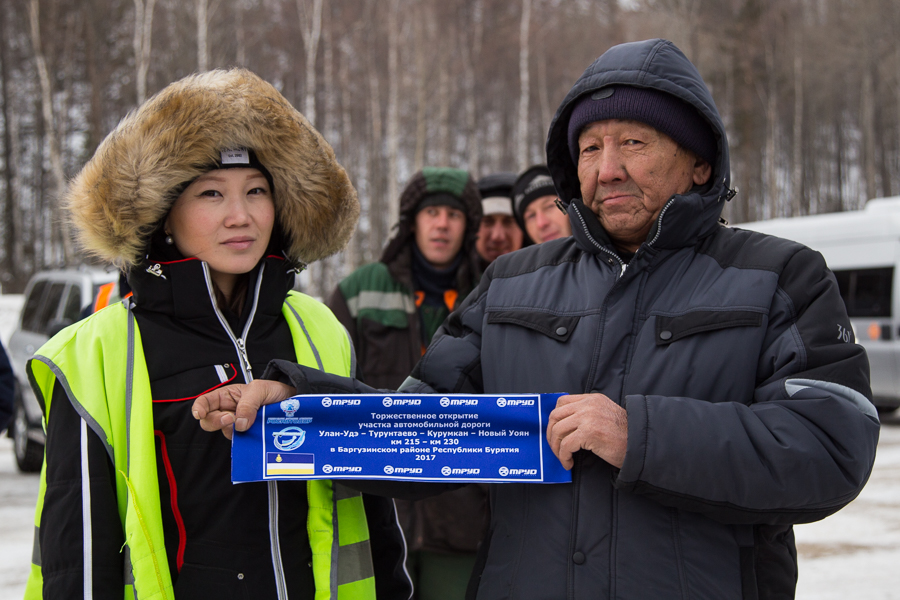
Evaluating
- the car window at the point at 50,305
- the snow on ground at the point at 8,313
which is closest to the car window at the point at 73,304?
the car window at the point at 50,305

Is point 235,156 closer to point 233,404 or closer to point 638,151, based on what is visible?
point 233,404

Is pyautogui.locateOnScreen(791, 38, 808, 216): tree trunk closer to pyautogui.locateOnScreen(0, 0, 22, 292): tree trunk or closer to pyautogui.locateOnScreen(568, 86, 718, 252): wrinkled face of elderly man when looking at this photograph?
pyautogui.locateOnScreen(0, 0, 22, 292): tree trunk

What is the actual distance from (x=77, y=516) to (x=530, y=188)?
2.59 metres

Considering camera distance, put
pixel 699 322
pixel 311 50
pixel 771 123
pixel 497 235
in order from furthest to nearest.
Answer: pixel 771 123, pixel 311 50, pixel 497 235, pixel 699 322

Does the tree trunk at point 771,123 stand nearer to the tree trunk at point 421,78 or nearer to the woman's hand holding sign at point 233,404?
the tree trunk at point 421,78

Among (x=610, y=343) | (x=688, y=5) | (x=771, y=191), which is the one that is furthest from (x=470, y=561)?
(x=771, y=191)

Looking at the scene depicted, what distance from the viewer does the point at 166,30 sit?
24625 mm

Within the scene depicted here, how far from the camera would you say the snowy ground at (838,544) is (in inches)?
183

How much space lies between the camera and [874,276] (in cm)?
1145

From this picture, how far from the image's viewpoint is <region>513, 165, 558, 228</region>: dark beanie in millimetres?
3770

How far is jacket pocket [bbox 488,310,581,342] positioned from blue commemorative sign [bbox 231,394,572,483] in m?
0.16

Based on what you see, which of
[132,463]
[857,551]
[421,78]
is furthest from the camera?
[421,78]

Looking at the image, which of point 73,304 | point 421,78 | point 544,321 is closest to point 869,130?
point 421,78

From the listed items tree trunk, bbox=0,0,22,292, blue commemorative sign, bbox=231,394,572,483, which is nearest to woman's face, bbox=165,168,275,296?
blue commemorative sign, bbox=231,394,572,483
